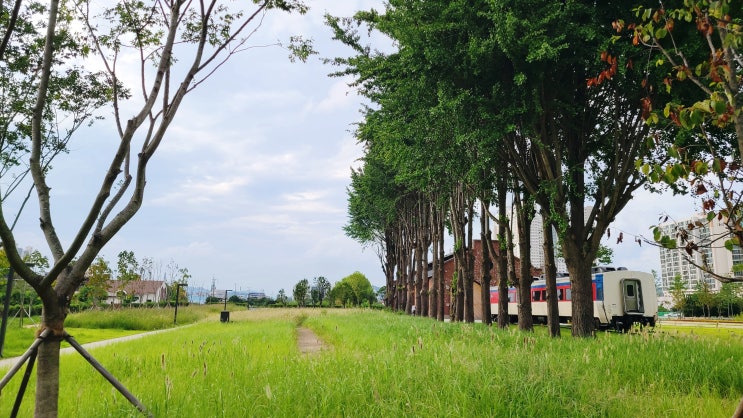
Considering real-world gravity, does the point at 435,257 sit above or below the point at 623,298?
above

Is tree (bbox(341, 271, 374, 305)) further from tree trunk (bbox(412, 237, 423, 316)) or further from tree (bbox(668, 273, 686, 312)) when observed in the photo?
tree (bbox(668, 273, 686, 312))

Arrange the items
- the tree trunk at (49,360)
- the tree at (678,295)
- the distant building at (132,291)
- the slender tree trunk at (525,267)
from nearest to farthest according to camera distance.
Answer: the tree trunk at (49,360) < the slender tree trunk at (525,267) < the distant building at (132,291) < the tree at (678,295)

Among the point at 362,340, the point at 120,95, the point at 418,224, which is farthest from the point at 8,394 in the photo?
the point at 418,224

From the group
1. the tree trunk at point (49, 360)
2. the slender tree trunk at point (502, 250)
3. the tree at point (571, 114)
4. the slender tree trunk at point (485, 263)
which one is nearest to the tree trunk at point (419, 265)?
the slender tree trunk at point (485, 263)

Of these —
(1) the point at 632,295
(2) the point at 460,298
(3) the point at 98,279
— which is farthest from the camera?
(3) the point at 98,279

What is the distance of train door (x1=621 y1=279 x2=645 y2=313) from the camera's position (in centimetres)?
2466

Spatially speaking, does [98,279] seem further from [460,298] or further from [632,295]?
[632,295]

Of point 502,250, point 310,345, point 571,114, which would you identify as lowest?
point 310,345

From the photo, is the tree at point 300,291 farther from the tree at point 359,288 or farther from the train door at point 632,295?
the train door at point 632,295

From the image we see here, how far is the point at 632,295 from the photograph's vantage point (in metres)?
24.8

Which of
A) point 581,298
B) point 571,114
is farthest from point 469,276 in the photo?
point 571,114

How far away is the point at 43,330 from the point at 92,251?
743 mm

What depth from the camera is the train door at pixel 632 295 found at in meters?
24.7

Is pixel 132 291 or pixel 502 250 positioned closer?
pixel 502 250
